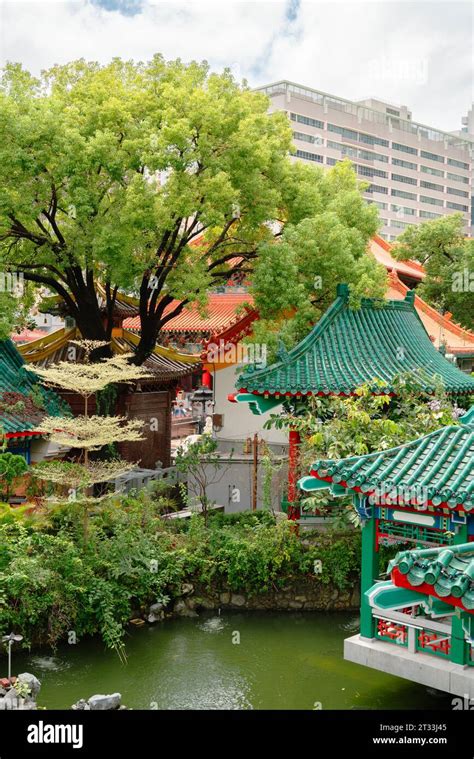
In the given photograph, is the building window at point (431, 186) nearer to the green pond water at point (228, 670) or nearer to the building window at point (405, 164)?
the building window at point (405, 164)

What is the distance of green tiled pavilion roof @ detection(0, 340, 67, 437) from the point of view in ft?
45.7

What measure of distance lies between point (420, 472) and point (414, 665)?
76.1 inches

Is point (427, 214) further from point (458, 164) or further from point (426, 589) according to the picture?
point (426, 589)

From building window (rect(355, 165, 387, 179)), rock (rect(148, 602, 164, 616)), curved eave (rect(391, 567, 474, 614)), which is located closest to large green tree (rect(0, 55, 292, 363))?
rock (rect(148, 602, 164, 616))

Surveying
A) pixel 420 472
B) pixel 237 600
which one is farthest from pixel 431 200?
pixel 420 472

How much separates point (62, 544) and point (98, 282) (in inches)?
326

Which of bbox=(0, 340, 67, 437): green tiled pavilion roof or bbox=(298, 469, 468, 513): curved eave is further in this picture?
bbox=(0, 340, 67, 437): green tiled pavilion roof

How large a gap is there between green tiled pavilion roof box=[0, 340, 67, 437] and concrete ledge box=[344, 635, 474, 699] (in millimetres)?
7407

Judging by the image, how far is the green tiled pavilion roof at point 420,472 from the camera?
25.2 feet

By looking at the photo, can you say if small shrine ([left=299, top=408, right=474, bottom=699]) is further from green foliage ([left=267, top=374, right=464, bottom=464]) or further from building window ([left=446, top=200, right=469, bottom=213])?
building window ([left=446, top=200, right=469, bottom=213])

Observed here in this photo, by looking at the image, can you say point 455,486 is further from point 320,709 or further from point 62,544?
point 62,544

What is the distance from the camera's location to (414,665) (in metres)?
8.04


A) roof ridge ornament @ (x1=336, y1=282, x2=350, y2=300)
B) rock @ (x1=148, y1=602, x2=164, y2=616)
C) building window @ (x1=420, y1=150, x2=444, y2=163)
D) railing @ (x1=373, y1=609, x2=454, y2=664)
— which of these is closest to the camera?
railing @ (x1=373, y1=609, x2=454, y2=664)

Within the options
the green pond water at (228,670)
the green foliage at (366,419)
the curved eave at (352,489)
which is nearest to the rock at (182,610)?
the green pond water at (228,670)
